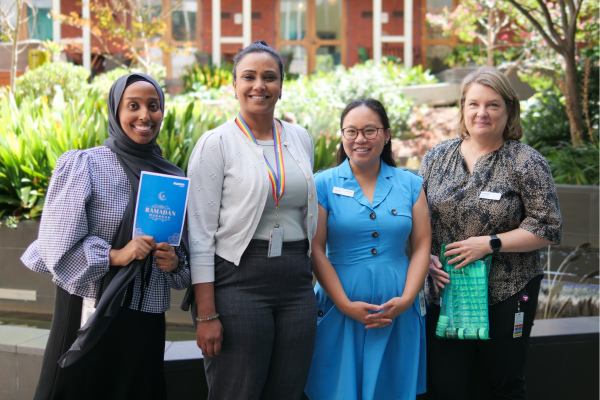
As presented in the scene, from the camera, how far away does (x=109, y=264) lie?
2.00 meters

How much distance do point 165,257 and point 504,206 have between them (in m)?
1.55

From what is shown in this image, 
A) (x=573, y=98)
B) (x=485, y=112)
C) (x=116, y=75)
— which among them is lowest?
(x=485, y=112)

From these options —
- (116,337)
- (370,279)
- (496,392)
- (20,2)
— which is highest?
(20,2)

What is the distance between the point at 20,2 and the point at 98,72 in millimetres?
10416

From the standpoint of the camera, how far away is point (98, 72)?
18375 millimetres

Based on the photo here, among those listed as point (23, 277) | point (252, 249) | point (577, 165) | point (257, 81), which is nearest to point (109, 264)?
point (252, 249)

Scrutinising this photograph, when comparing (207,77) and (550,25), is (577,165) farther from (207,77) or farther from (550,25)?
(207,77)

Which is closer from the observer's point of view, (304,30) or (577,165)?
(577,165)

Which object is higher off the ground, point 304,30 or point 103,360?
point 304,30

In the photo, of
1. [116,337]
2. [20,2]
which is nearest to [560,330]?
[116,337]

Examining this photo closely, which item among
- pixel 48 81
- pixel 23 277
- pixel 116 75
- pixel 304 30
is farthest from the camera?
pixel 304 30

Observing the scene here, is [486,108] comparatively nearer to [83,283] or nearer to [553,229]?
[553,229]

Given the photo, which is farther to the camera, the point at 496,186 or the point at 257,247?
the point at 496,186

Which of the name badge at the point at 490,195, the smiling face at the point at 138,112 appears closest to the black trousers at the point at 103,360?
the smiling face at the point at 138,112
